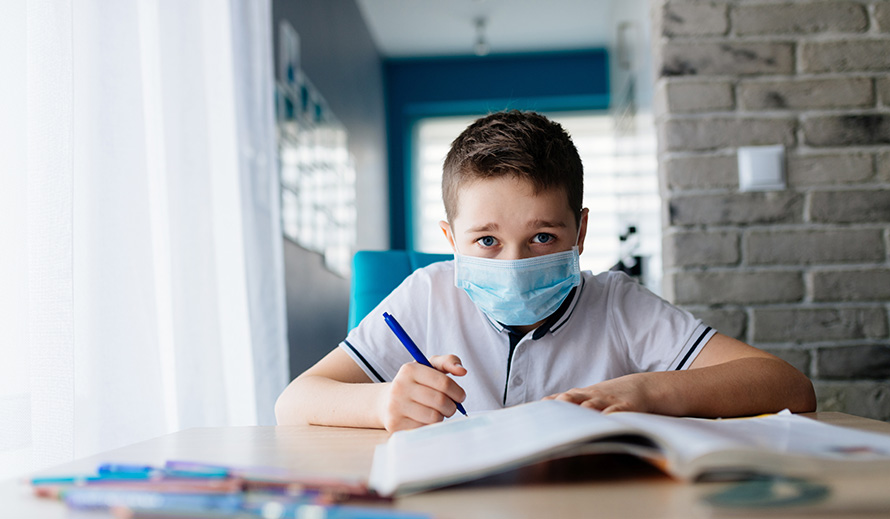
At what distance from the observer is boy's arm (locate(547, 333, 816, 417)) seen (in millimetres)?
675

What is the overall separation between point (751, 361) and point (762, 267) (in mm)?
850

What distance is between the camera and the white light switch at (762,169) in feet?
5.22

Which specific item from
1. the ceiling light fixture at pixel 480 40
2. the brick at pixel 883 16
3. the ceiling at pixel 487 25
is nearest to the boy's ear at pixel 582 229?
the brick at pixel 883 16

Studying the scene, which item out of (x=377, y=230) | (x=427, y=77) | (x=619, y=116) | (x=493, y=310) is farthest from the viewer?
(x=427, y=77)

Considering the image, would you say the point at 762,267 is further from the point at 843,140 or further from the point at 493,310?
the point at 493,310

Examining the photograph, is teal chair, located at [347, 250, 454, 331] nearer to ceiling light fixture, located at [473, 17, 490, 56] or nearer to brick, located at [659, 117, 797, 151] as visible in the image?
brick, located at [659, 117, 797, 151]

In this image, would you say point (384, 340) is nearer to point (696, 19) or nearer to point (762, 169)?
point (762, 169)

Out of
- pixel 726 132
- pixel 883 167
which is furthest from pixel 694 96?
pixel 883 167

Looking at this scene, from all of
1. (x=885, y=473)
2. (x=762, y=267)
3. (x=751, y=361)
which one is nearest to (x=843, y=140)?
(x=762, y=267)

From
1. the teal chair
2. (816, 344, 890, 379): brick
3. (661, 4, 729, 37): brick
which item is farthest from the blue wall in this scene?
the teal chair

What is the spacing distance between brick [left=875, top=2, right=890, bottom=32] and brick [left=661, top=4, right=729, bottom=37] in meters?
0.36

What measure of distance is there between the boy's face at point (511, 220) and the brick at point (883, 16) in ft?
3.84

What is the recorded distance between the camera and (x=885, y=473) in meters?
0.42

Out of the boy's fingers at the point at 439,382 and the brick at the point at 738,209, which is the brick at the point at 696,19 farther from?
the boy's fingers at the point at 439,382
